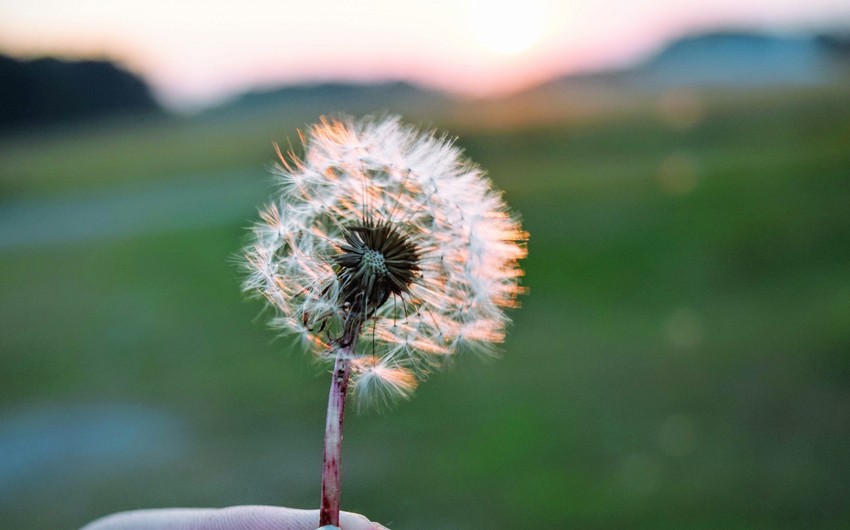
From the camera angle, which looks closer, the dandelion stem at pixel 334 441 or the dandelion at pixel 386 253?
the dandelion stem at pixel 334 441

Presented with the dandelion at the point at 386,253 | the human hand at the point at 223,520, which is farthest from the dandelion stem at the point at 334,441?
the human hand at the point at 223,520

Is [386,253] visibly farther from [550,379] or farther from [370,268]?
[550,379]

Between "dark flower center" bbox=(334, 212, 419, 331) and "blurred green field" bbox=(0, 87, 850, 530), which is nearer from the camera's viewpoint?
"dark flower center" bbox=(334, 212, 419, 331)

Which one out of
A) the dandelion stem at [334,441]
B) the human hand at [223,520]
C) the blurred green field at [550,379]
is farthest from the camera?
the blurred green field at [550,379]

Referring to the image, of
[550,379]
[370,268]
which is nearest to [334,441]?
[370,268]

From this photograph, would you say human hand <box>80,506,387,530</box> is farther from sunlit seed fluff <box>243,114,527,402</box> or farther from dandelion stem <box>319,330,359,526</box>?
sunlit seed fluff <box>243,114,527,402</box>

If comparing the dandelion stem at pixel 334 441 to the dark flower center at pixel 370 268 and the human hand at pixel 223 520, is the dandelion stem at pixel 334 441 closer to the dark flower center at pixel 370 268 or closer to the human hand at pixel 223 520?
the dark flower center at pixel 370 268

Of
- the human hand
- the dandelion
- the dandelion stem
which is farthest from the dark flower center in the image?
the human hand
